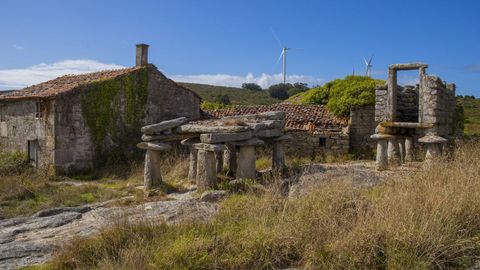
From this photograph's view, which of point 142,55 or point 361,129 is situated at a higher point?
point 142,55

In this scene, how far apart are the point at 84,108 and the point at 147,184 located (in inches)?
270

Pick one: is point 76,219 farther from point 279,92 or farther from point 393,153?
point 279,92

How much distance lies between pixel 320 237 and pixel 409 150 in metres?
10.4

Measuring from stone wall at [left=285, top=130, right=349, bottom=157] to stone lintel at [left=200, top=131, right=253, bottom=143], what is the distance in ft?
25.3

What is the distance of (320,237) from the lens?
229 inches

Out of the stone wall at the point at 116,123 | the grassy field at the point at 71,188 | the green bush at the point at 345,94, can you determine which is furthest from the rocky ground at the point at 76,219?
the green bush at the point at 345,94

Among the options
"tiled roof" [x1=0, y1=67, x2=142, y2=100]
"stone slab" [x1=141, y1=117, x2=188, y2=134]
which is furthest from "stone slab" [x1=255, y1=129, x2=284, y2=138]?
"tiled roof" [x1=0, y1=67, x2=142, y2=100]

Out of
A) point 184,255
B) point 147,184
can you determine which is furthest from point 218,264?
point 147,184

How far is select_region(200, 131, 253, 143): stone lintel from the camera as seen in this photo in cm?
1141

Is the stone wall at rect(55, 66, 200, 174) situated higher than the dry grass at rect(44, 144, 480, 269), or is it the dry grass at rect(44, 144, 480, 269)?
the stone wall at rect(55, 66, 200, 174)

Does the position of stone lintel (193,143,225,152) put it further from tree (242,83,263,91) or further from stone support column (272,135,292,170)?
tree (242,83,263,91)

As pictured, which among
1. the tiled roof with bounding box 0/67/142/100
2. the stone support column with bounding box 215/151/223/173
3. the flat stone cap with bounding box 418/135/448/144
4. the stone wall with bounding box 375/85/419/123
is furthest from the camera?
the tiled roof with bounding box 0/67/142/100

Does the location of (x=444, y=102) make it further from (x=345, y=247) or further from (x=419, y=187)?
(x=345, y=247)

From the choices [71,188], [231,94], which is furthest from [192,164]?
[231,94]
